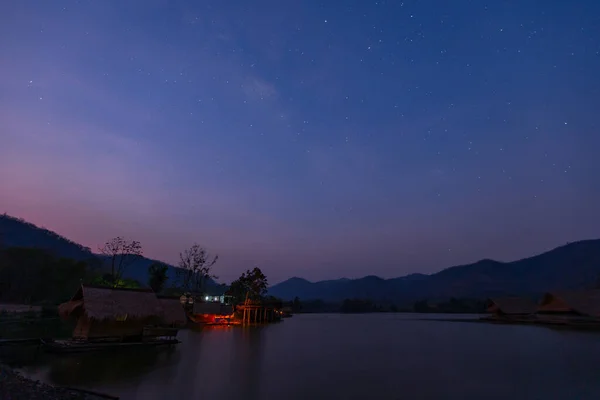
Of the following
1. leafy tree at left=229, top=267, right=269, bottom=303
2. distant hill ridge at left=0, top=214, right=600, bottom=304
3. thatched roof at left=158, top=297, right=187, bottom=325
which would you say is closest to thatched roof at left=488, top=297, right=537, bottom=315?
leafy tree at left=229, top=267, right=269, bottom=303

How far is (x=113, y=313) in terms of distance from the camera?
74.1 feet

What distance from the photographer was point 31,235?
190m

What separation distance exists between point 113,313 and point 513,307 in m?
63.8

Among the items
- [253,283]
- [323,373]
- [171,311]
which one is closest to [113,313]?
[171,311]

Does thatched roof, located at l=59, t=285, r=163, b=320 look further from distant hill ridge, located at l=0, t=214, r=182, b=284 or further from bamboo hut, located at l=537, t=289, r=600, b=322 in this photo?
distant hill ridge, located at l=0, t=214, r=182, b=284

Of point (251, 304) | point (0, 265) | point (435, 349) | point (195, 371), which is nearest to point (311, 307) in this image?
point (251, 304)

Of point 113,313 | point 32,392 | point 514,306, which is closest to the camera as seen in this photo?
point 32,392

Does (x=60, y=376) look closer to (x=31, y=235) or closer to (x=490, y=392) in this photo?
(x=490, y=392)

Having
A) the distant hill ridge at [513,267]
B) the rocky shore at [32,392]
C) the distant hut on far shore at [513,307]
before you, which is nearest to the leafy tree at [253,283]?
the distant hut on far shore at [513,307]

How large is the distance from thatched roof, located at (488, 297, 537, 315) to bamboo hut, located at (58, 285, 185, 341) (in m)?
59.0

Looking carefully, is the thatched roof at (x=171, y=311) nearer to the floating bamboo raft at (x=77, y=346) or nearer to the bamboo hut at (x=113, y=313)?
the bamboo hut at (x=113, y=313)

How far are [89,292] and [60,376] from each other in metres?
7.55

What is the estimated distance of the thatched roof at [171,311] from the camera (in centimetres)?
2619

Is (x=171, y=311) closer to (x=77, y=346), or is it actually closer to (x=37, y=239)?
(x=77, y=346)
